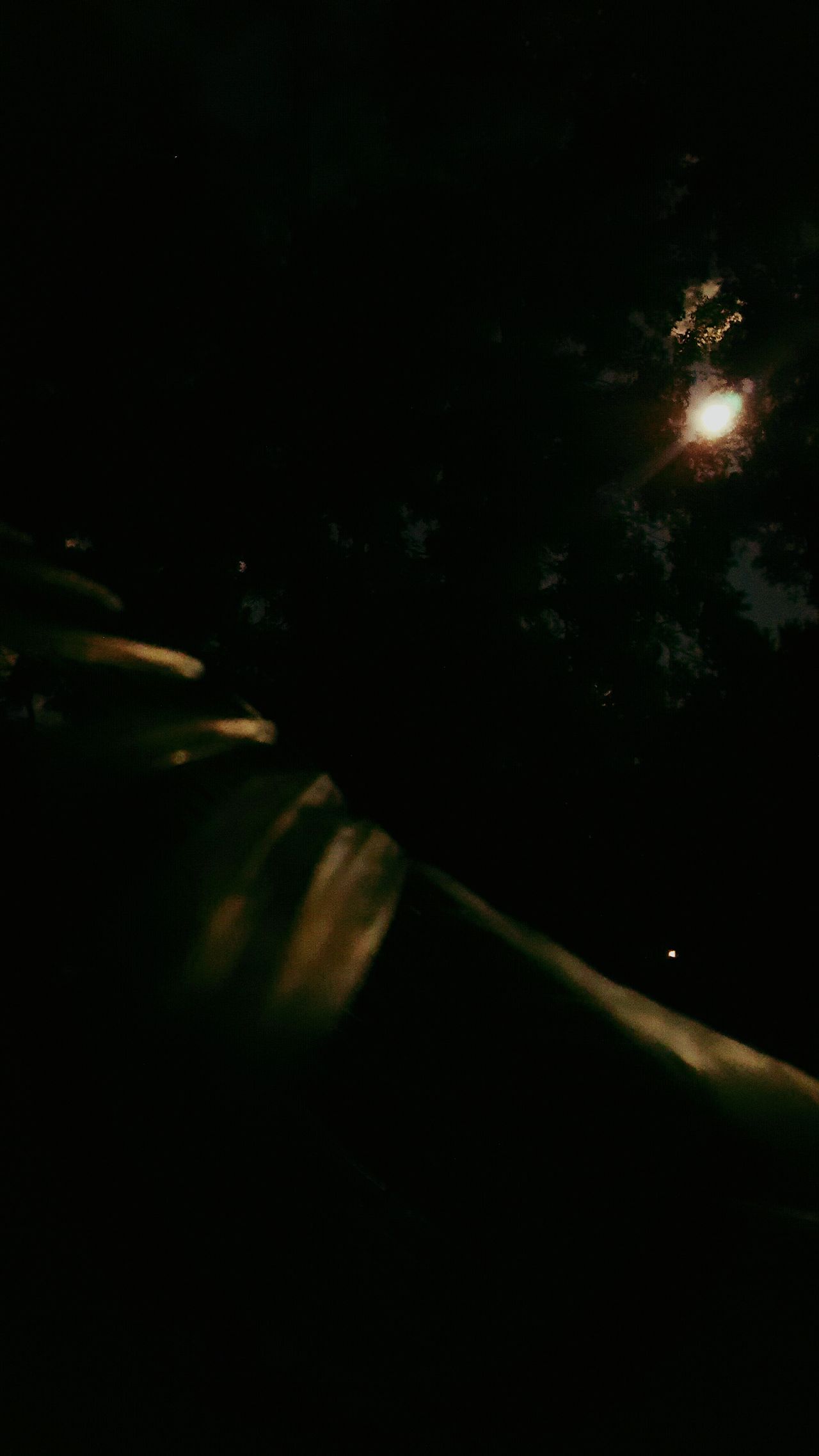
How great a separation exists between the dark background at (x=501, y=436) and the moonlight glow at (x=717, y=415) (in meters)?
0.22

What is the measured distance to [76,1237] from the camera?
0.84 meters

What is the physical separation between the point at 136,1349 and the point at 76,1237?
145 millimetres

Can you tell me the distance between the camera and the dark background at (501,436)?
3.31 metres

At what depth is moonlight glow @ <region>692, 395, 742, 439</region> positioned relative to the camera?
14.5ft

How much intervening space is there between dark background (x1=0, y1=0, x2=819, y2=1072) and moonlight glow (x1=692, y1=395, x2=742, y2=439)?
0.72 ft

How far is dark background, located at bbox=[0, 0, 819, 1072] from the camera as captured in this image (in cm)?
331

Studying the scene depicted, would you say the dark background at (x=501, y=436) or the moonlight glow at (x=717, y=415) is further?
the moonlight glow at (x=717, y=415)

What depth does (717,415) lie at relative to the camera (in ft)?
14.6

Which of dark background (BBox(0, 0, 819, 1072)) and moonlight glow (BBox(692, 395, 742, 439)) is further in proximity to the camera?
moonlight glow (BBox(692, 395, 742, 439))

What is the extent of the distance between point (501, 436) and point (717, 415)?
1652mm

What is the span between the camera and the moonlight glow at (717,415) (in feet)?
14.5

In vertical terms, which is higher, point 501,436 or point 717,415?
point 717,415

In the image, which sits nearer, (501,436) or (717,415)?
(501,436)

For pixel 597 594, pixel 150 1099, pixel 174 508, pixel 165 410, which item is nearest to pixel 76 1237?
pixel 150 1099
